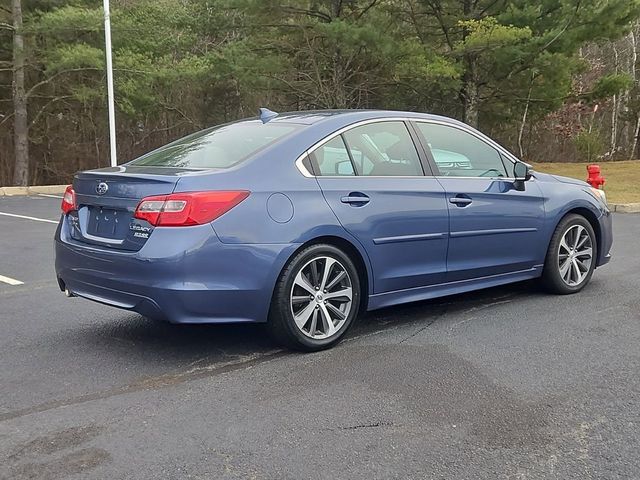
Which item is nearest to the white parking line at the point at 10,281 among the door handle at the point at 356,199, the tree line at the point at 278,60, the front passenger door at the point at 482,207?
the door handle at the point at 356,199

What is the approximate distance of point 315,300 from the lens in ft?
15.3

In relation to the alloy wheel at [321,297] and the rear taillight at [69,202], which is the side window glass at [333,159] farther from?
the rear taillight at [69,202]

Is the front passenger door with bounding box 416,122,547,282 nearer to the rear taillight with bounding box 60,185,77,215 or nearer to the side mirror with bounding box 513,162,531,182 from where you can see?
the side mirror with bounding box 513,162,531,182

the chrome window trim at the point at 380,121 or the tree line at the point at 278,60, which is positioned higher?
the tree line at the point at 278,60

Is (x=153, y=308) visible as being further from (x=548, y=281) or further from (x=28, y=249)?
(x=28, y=249)

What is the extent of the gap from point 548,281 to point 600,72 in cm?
3439

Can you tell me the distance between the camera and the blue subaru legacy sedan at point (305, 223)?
4.27 metres

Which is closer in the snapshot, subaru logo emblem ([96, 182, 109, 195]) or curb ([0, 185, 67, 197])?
subaru logo emblem ([96, 182, 109, 195])

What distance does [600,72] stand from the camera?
37062 millimetres

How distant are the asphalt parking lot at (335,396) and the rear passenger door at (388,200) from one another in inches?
19.0

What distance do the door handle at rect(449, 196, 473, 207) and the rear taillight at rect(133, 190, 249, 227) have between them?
189 centimetres

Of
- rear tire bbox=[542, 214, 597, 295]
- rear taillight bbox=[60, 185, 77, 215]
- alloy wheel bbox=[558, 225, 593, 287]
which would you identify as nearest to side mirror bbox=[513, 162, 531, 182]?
rear tire bbox=[542, 214, 597, 295]

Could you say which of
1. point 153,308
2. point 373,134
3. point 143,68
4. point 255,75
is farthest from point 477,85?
point 153,308

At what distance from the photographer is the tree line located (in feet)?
70.2
